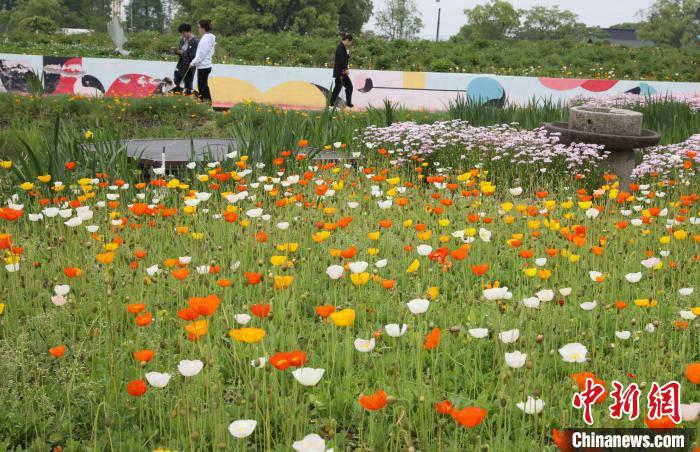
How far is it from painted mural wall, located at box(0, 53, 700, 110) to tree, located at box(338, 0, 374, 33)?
94.7 ft

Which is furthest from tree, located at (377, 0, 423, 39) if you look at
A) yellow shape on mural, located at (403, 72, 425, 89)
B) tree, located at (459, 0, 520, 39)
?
yellow shape on mural, located at (403, 72, 425, 89)

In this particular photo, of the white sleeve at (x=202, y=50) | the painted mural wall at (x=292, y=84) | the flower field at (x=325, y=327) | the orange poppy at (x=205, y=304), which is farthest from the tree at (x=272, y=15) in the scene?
the orange poppy at (x=205, y=304)

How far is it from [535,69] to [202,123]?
14.3 m

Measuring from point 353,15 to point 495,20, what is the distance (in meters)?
26.6

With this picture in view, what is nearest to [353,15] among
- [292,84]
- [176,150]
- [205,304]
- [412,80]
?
[412,80]

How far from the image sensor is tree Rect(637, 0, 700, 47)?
62625 mm

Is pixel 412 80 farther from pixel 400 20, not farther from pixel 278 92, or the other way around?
pixel 400 20

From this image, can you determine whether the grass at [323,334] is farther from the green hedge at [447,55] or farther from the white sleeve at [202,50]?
the green hedge at [447,55]

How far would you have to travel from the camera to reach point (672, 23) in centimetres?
6325

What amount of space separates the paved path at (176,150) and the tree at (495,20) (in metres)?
62.2

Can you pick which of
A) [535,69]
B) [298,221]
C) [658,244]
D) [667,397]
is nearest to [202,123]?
[298,221]

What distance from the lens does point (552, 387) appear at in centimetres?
292

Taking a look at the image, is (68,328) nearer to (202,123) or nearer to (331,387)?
(331,387)

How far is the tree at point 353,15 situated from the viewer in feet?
150
